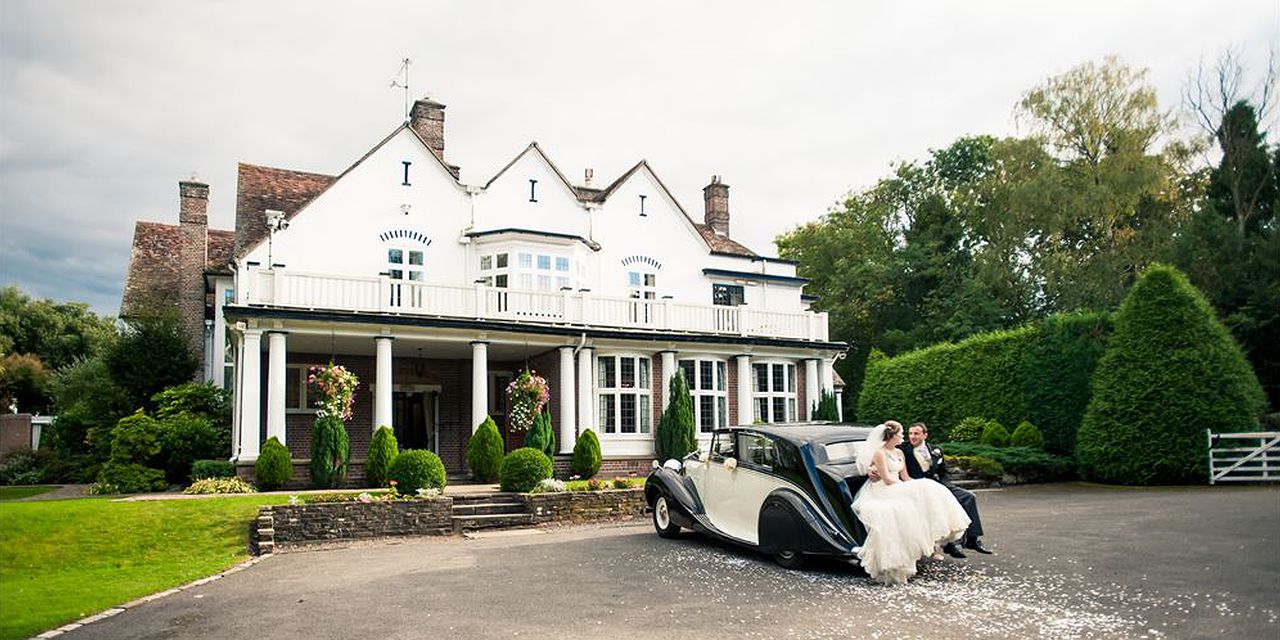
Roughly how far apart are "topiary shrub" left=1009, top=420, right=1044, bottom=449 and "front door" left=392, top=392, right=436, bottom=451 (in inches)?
602

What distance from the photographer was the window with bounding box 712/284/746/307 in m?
29.6

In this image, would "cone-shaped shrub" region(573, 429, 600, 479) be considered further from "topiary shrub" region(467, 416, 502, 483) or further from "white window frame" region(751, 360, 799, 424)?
"white window frame" region(751, 360, 799, 424)

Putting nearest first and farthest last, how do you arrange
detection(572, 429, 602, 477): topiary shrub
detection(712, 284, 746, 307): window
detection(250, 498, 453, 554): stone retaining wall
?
detection(250, 498, 453, 554): stone retaining wall < detection(572, 429, 602, 477): topiary shrub < detection(712, 284, 746, 307): window

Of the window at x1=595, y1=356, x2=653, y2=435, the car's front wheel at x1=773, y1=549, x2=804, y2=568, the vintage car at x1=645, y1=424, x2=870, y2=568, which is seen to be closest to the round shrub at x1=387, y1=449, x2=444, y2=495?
the vintage car at x1=645, y1=424, x2=870, y2=568

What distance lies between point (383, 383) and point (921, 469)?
13.9 meters

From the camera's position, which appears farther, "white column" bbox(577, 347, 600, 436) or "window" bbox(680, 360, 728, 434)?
"window" bbox(680, 360, 728, 434)

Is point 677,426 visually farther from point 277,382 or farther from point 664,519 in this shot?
point 664,519

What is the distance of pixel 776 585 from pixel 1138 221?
121ft

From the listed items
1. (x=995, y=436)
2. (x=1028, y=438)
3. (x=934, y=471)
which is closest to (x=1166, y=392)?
(x=1028, y=438)

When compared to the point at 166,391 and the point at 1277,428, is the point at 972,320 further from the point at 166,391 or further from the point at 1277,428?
the point at 166,391

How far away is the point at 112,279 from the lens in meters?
6.75

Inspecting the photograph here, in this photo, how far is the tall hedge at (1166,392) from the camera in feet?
64.3

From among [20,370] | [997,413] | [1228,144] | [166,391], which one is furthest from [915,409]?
[20,370]

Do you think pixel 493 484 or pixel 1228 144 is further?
pixel 1228 144
